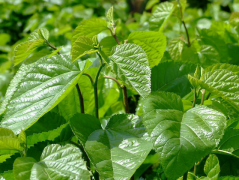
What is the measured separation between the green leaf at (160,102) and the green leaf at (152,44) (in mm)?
222

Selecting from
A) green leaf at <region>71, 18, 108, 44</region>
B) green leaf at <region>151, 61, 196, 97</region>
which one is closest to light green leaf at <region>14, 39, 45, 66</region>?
green leaf at <region>71, 18, 108, 44</region>

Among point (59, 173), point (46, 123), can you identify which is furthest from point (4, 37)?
point (59, 173)

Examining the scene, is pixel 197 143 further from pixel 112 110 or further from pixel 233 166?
pixel 112 110

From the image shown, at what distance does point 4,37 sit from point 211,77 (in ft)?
7.73

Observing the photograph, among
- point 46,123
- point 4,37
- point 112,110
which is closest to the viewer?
point 46,123

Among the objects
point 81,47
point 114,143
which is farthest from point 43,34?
point 114,143

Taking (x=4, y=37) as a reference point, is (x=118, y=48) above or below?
above

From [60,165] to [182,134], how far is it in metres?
0.31

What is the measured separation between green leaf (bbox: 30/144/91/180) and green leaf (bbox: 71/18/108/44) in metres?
0.43

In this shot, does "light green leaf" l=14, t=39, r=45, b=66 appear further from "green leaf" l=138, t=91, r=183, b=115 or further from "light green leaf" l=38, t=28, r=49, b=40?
"green leaf" l=138, t=91, r=183, b=115

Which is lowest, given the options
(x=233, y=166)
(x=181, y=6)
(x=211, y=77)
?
(x=233, y=166)

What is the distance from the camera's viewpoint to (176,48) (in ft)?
3.93

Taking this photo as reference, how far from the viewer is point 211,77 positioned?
734 mm

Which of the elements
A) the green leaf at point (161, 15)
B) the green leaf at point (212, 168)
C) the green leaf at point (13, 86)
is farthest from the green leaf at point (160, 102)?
the green leaf at point (161, 15)
